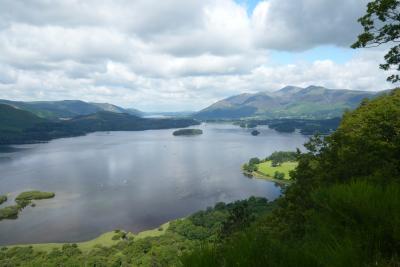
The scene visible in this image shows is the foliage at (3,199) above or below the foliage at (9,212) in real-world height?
above

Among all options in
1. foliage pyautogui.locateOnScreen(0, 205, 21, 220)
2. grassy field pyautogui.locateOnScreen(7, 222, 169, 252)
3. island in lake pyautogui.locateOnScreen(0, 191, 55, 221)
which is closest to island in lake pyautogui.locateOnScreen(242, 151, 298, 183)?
grassy field pyautogui.locateOnScreen(7, 222, 169, 252)

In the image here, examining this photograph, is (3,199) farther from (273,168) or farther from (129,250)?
(273,168)

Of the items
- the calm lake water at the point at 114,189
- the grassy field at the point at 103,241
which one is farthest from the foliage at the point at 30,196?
the grassy field at the point at 103,241

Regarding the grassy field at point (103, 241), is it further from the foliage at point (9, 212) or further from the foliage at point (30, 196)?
the foliage at point (30, 196)

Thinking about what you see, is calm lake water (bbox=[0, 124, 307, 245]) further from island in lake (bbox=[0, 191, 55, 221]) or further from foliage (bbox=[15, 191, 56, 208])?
foliage (bbox=[15, 191, 56, 208])

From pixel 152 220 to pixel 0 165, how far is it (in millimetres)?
126676

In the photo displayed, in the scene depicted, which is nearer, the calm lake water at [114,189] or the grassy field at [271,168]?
the calm lake water at [114,189]

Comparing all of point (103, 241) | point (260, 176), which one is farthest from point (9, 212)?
point (260, 176)

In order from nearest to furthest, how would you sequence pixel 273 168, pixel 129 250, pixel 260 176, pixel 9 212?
pixel 129 250, pixel 9 212, pixel 260 176, pixel 273 168

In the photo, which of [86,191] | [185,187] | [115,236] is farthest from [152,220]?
[86,191]

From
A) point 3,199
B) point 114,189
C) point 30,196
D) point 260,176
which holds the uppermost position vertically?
point 30,196

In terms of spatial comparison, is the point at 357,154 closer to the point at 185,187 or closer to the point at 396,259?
the point at 396,259

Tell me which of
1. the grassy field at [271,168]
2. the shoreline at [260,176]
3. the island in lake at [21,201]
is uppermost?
the island in lake at [21,201]

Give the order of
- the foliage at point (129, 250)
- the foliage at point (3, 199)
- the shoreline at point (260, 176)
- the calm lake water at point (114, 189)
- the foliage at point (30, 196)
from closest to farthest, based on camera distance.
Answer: the foliage at point (129, 250) → the calm lake water at point (114, 189) → the foliage at point (30, 196) → the foliage at point (3, 199) → the shoreline at point (260, 176)
